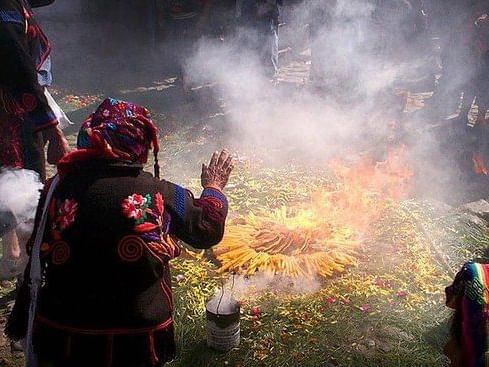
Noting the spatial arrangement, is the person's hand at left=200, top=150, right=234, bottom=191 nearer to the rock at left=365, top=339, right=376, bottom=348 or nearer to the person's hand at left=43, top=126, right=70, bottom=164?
the person's hand at left=43, top=126, right=70, bottom=164

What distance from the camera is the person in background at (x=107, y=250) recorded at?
7.37 ft

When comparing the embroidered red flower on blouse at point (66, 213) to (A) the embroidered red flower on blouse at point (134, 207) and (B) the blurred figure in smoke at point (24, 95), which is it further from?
(B) the blurred figure in smoke at point (24, 95)

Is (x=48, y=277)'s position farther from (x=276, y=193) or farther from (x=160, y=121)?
(x=160, y=121)

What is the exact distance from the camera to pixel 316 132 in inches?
334

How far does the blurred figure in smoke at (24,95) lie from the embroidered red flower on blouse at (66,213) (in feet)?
5.39

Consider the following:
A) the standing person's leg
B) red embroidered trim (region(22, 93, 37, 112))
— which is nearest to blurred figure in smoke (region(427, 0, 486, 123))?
the standing person's leg

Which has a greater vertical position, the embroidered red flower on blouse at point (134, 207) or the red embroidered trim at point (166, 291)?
the embroidered red flower on blouse at point (134, 207)

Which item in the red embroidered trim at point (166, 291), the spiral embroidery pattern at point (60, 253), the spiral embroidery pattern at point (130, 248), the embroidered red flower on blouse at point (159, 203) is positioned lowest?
the red embroidered trim at point (166, 291)

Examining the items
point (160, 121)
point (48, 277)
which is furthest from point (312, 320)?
point (160, 121)

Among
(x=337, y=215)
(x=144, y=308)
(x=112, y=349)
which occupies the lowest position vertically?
(x=337, y=215)

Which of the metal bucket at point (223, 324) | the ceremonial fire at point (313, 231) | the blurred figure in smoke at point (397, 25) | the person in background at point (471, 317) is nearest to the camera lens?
the person in background at point (471, 317)

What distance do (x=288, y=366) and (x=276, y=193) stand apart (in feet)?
9.82

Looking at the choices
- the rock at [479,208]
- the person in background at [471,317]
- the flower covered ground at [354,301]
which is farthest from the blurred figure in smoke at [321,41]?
the person in background at [471,317]

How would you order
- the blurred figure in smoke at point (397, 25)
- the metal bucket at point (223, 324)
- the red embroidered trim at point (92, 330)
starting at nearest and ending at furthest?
the red embroidered trim at point (92, 330), the metal bucket at point (223, 324), the blurred figure in smoke at point (397, 25)
